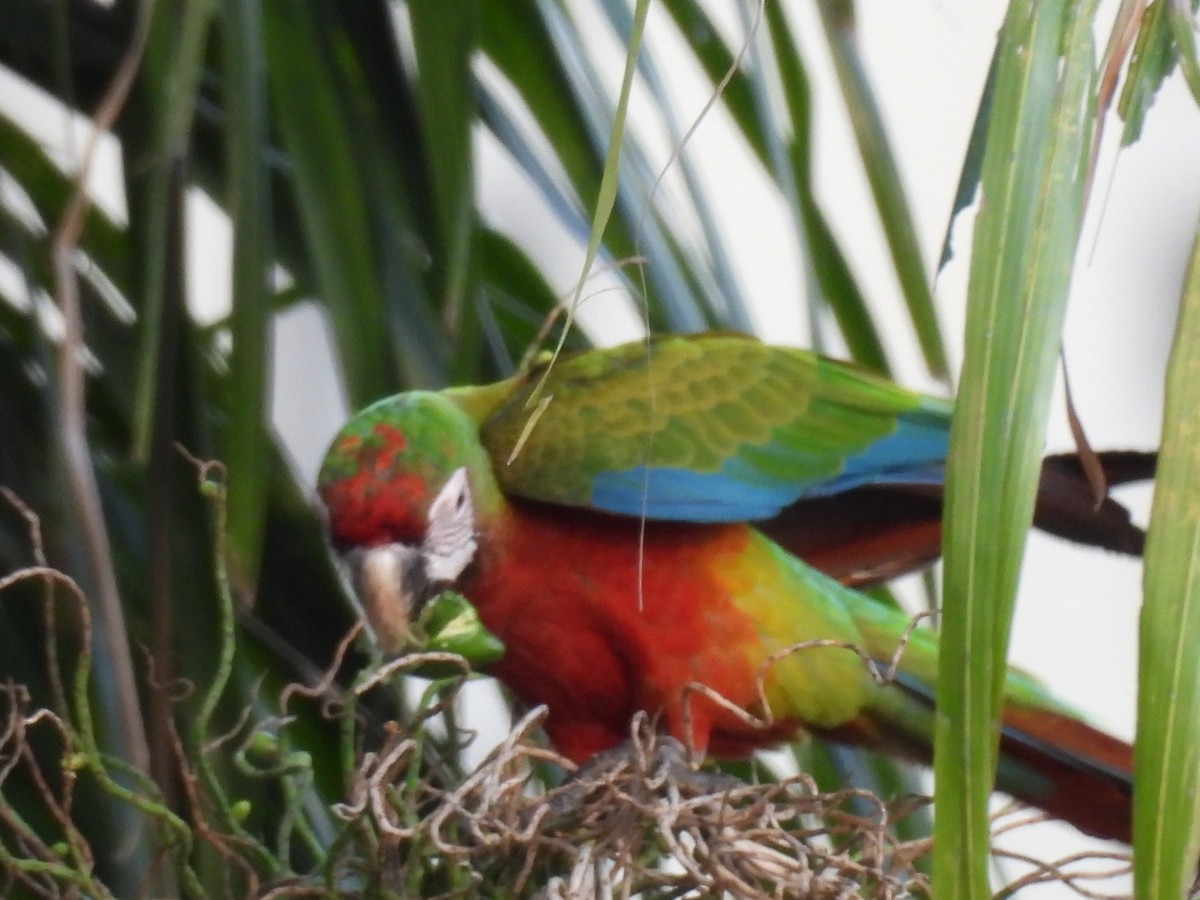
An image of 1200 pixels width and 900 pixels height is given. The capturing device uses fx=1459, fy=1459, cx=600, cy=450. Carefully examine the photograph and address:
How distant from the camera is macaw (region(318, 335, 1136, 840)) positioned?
0.70 metres

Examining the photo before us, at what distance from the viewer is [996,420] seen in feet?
0.88

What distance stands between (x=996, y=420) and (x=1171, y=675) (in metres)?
0.05

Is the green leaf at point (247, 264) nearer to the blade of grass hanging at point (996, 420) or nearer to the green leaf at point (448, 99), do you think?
the green leaf at point (448, 99)

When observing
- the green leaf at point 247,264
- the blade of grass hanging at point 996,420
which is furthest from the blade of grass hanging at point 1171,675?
the green leaf at point 247,264

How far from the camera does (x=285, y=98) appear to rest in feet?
2.24

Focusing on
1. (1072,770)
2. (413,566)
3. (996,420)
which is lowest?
(1072,770)

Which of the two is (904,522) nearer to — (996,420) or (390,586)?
(390,586)

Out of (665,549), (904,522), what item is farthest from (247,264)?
(904,522)

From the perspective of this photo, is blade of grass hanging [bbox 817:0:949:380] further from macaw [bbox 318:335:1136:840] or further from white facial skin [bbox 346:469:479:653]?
white facial skin [bbox 346:469:479:653]

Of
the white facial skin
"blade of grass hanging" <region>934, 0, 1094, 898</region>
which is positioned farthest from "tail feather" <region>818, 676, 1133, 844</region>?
"blade of grass hanging" <region>934, 0, 1094, 898</region>

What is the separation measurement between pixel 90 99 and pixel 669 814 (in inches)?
22.0

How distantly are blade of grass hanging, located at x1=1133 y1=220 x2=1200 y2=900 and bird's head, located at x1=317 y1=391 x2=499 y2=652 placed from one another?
0.44 m

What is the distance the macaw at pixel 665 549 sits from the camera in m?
0.70

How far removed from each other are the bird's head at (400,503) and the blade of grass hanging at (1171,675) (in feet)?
1.44
